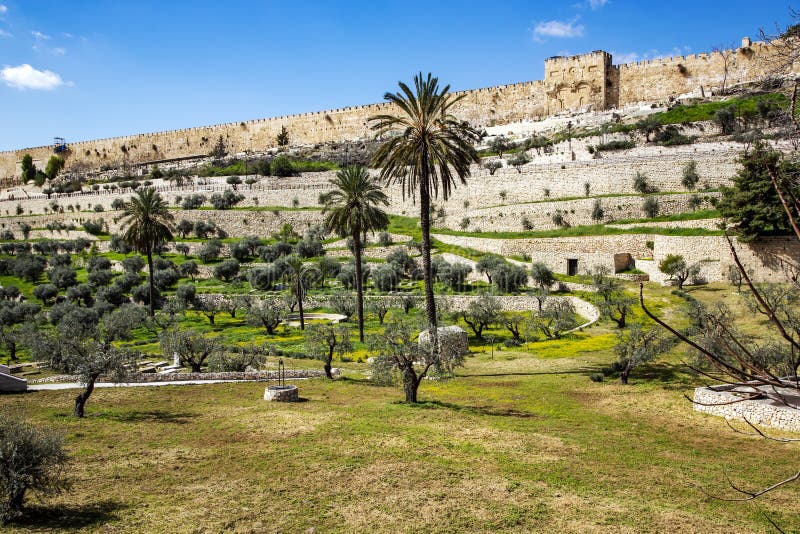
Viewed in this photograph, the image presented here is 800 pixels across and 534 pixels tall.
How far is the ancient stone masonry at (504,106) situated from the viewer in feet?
193

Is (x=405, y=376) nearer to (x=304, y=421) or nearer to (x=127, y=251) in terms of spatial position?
(x=304, y=421)

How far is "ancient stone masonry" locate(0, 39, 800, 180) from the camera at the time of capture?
58844mm

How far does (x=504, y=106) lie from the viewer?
2795 inches

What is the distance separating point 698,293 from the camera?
28.7 m

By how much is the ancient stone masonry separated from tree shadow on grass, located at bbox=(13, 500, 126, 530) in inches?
1724

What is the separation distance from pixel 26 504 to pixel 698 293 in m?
27.5

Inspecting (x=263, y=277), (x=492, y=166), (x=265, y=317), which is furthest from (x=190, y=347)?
(x=492, y=166)

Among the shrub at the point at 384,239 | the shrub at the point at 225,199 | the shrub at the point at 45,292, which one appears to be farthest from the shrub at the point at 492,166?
the shrub at the point at 45,292

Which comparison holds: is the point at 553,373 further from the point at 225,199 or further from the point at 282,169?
the point at 282,169

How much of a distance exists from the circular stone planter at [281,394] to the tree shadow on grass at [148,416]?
2204 mm

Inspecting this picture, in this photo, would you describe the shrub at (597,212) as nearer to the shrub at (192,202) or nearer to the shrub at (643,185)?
the shrub at (643,185)

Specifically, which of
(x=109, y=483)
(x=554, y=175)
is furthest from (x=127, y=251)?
(x=109, y=483)

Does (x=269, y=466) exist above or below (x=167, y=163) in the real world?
below

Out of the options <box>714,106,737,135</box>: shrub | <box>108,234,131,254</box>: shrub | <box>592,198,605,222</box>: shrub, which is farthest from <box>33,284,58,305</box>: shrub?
<box>714,106,737,135</box>: shrub
